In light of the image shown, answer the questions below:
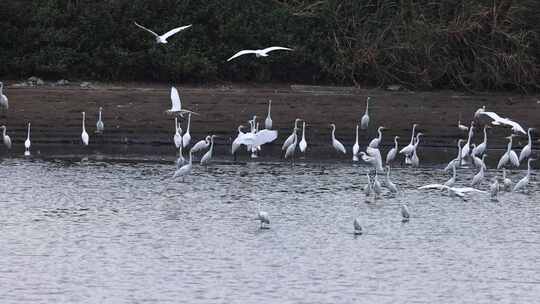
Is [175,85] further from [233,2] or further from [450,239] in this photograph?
[450,239]

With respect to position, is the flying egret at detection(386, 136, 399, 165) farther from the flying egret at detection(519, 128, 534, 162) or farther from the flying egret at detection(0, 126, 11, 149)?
the flying egret at detection(0, 126, 11, 149)

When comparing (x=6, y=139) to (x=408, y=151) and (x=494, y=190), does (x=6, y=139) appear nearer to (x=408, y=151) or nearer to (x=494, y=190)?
(x=408, y=151)

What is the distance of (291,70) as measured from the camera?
3244 cm

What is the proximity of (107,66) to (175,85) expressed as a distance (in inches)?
63.4

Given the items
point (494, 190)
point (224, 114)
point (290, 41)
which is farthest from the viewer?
point (290, 41)

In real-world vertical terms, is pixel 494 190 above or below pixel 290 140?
below

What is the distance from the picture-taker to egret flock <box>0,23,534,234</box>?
76.4ft

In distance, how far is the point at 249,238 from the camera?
19531mm

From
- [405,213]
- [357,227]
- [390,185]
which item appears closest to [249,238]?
[357,227]

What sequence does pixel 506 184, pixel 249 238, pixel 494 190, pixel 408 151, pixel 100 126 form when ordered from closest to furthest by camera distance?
pixel 249 238
pixel 494 190
pixel 506 184
pixel 408 151
pixel 100 126

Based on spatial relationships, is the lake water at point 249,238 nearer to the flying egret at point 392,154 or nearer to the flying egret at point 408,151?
the flying egret at point 408,151

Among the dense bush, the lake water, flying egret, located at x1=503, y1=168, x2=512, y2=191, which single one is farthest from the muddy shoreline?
flying egret, located at x1=503, y1=168, x2=512, y2=191

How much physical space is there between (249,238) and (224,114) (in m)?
9.18

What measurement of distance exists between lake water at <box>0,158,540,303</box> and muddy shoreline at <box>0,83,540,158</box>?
1310mm
